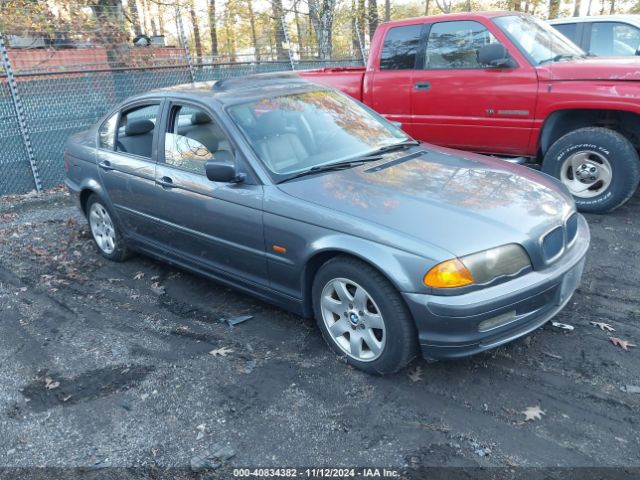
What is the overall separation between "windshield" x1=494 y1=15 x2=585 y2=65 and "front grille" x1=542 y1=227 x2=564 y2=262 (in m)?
3.34

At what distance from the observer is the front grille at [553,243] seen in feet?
10.2

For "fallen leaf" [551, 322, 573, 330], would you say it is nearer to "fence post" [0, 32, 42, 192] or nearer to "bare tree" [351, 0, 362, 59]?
"fence post" [0, 32, 42, 192]

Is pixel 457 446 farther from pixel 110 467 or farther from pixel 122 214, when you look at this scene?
pixel 122 214

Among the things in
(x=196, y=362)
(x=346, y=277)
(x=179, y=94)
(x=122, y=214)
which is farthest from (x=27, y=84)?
(x=346, y=277)

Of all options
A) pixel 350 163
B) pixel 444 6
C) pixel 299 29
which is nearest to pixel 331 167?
pixel 350 163

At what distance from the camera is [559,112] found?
5.88 m

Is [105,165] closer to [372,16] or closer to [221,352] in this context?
[221,352]

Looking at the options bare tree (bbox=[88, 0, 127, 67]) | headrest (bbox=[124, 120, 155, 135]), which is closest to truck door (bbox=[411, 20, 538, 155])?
headrest (bbox=[124, 120, 155, 135])

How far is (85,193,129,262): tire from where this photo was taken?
5277 mm

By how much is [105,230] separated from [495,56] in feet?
14.9

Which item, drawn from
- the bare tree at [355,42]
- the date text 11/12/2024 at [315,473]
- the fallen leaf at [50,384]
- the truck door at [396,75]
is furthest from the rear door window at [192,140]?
the bare tree at [355,42]

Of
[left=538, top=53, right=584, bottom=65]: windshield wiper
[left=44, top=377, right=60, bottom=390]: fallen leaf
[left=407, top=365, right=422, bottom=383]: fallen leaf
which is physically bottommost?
[left=44, top=377, right=60, bottom=390]: fallen leaf

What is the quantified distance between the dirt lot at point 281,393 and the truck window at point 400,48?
3554mm

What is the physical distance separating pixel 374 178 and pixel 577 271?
1.40 metres
